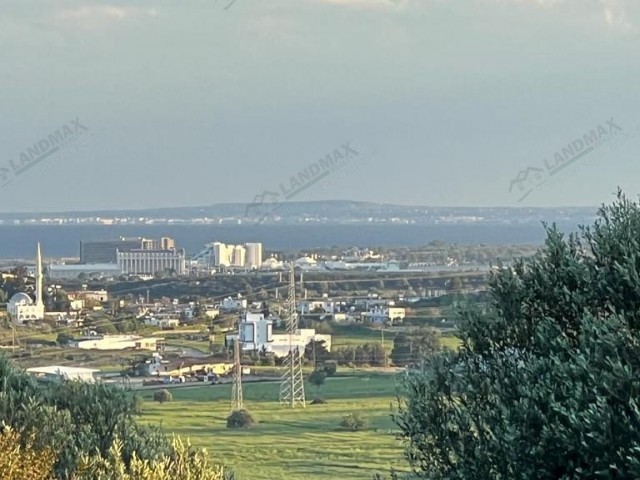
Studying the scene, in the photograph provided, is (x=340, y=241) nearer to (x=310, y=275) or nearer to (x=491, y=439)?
(x=310, y=275)

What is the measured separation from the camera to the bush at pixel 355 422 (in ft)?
38.6

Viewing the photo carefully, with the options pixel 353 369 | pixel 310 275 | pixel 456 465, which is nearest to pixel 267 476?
pixel 353 369

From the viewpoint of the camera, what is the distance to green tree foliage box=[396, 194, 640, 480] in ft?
13.2

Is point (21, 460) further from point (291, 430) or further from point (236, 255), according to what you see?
point (236, 255)

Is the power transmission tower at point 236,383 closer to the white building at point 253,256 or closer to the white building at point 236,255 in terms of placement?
the white building at point 253,256

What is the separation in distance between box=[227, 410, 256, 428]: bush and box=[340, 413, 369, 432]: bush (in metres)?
1.20

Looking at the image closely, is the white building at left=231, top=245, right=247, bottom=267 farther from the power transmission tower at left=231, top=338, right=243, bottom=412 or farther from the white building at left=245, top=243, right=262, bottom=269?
the power transmission tower at left=231, top=338, right=243, bottom=412

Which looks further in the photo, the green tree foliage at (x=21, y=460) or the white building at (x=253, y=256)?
Answer: the white building at (x=253, y=256)

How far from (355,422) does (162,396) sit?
264 centimetres

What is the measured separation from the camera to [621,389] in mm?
3984

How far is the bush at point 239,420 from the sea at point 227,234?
13.8 m

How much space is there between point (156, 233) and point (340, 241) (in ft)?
19.1

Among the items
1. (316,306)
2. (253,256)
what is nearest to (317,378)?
(316,306)

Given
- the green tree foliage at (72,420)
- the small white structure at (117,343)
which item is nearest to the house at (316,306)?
the small white structure at (117,343)
